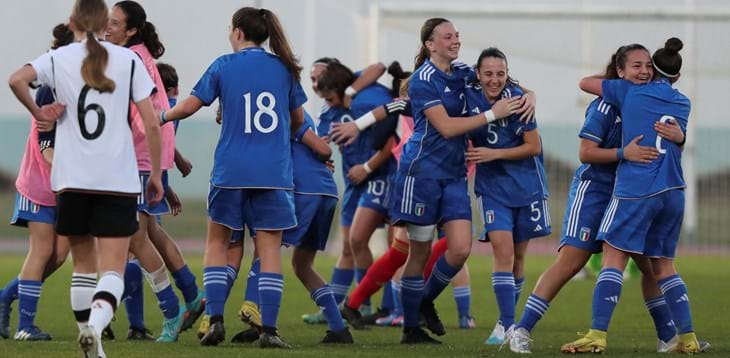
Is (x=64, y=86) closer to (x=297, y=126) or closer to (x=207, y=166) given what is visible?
(x=297, y=126)

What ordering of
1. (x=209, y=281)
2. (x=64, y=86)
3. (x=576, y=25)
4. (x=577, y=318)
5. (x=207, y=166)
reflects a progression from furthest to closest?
1. (x=207, y=166)
2. (x=576, y=25)
3. (x=577, y=318)
4. (x=209, y=281)
5. (x=64, y=86)

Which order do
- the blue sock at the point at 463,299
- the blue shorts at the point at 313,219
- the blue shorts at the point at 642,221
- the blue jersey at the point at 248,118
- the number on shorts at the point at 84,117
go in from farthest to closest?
the blue sock at the point at 463,299 < the blue shorts at the point at 313,219 < the blue jersey at the point at 248,118 < the blue shorts at the point at 642,221 < the number on shorts at the point at 84,117

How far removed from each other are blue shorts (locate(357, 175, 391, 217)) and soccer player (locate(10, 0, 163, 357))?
402cm

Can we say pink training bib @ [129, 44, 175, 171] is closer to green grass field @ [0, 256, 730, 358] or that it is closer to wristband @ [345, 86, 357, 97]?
green grass field @ [0, 256, 730, 358]

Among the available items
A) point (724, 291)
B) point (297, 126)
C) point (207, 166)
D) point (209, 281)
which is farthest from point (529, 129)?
point (207, 166)

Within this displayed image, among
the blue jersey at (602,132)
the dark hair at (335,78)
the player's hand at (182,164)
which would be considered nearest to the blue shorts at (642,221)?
the blue jersey at (602,132)

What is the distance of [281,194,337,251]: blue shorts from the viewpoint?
29.1 feet

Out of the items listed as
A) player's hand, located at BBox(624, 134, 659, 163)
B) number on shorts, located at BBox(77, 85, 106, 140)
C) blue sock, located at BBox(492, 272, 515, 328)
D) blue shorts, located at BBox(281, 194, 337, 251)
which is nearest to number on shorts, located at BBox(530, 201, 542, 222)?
blue sock, located at BBox(492, 272, 515, 328)

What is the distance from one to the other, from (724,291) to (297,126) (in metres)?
7.33

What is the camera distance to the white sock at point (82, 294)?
666 centimetres

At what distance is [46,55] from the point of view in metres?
6.57


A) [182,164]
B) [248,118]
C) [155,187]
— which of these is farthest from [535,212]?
[155,187]

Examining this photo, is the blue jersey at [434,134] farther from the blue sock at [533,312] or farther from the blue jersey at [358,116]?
the blue jersey at [358,116]

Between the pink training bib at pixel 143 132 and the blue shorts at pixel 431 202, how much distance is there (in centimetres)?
135
